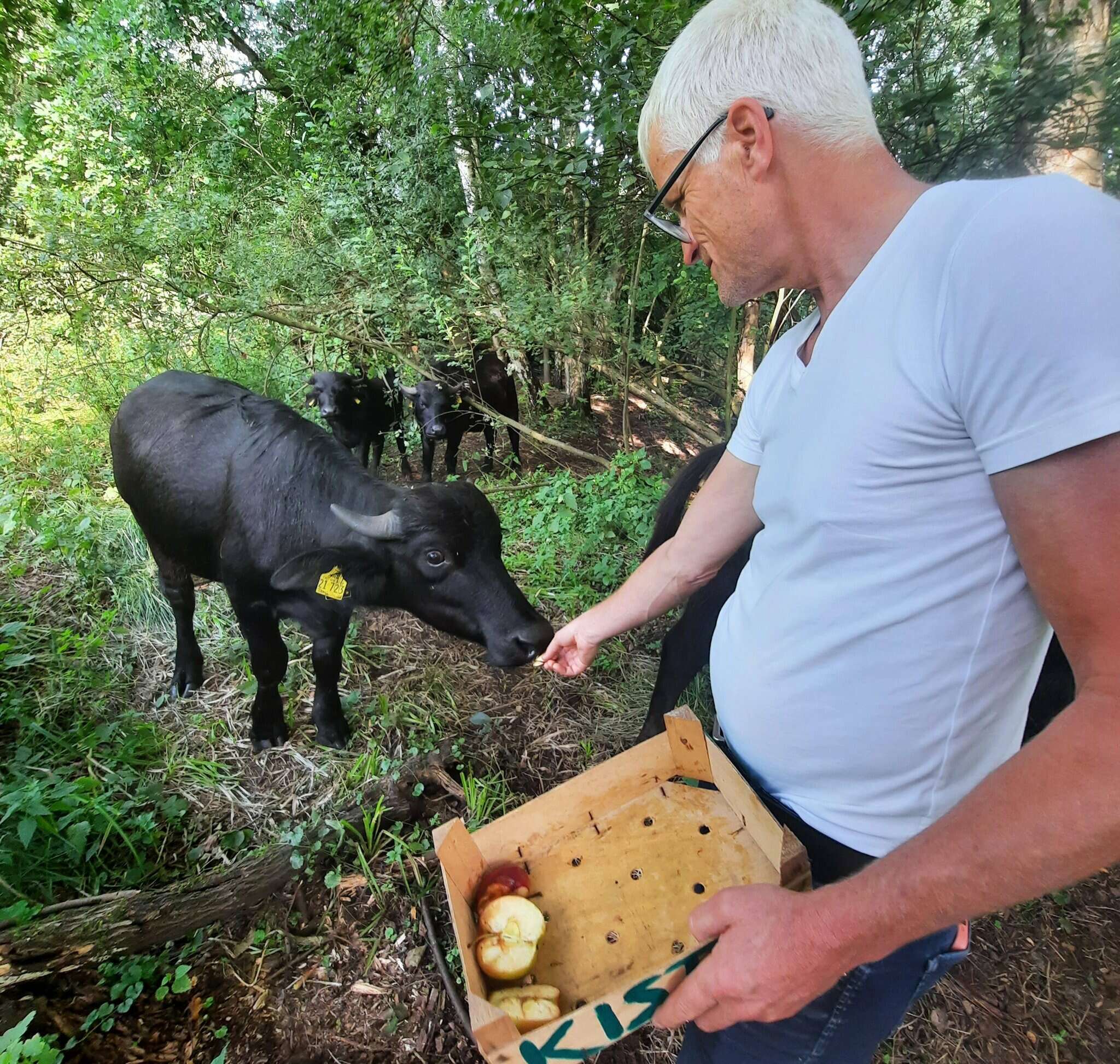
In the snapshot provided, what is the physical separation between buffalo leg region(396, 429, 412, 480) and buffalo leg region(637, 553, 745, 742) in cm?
569

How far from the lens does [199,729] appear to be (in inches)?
141

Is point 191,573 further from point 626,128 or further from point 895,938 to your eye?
point 895,938

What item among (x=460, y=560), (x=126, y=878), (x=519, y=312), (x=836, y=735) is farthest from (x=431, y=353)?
(x=836, y=735)

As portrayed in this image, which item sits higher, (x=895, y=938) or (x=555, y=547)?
(x=895, y=938)

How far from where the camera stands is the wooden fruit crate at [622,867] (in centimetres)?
117

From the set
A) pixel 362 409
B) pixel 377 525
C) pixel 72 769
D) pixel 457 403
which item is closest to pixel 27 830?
pixel 72 769

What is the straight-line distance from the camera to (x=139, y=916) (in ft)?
7.32

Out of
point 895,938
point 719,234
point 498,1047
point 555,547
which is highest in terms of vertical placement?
point 719,234

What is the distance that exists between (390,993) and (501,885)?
4.43 feet

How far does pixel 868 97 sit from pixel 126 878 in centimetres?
358

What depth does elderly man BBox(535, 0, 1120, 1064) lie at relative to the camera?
2.38 ft

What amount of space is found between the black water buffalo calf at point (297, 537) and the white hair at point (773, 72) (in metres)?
2.02

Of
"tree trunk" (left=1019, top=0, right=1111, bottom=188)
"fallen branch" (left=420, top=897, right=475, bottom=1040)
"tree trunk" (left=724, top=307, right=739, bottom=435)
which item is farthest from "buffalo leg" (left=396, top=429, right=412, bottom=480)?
"tree trunk" (left=1019, top=0, right=1111, bottom=188)

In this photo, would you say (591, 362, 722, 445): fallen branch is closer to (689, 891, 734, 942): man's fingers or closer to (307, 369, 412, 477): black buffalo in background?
(307, 369, 412, 477): black buffalo in background
